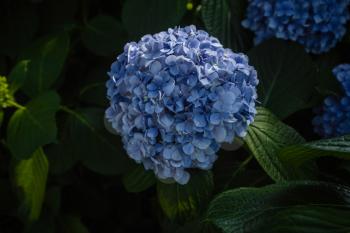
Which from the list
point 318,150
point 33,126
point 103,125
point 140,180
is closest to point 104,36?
point 103,125

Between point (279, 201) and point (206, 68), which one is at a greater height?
point (206, 68)

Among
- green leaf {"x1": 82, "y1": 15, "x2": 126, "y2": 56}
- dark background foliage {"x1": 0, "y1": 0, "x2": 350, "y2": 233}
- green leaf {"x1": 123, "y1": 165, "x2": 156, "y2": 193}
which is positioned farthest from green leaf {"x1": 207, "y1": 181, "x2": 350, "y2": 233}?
green leaf {"x1": 82, "y1": 15, "x2": 126, "y2": 56}

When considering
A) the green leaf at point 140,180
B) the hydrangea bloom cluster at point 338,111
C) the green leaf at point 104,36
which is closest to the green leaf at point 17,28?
the green leaf at point 104,36

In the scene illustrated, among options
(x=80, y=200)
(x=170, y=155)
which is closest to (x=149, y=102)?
(x=170, y=155)

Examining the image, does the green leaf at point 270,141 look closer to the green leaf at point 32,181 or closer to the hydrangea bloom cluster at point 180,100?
the hydrangea bloom cluster at point 180,100

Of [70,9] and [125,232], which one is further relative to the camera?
[125,232]

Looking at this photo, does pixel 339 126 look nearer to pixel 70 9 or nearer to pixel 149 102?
pixel 149 102
